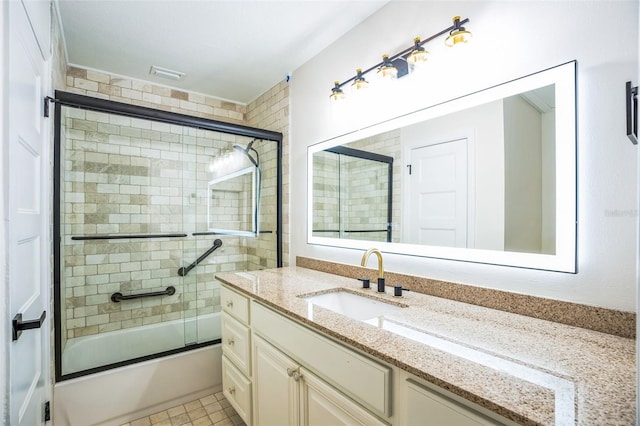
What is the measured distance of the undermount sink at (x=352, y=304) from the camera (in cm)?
153

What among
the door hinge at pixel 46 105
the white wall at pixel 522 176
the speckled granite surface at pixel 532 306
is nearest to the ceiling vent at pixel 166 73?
the door hinge at pixel 46 105

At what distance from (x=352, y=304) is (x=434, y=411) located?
0.89 metres

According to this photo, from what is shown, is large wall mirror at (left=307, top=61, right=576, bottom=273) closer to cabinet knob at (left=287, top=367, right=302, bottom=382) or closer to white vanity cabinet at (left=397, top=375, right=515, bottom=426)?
white vanity cabinet at (left=397, top=375, right=515, bottom=426)

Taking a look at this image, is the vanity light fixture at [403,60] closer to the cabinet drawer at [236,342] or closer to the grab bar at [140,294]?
the cabinet drawer at [236,342]

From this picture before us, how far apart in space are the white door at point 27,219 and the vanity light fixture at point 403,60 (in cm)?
150

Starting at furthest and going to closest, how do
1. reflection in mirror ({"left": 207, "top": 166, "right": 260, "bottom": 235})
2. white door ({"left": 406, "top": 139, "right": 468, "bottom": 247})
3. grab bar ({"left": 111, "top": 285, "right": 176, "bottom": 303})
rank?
reflection in mirror ({"left": 207, "top": 166, "right": 260, "bottom": 235}) → grab bar ({"left": 111, "top": 285, "right": 176, "bottom": 303}) → white door ({"left": 406, "top": 139, "right": 468, "bottom": 247})

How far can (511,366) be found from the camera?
0.80m

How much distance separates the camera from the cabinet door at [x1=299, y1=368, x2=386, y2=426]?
3.31ft

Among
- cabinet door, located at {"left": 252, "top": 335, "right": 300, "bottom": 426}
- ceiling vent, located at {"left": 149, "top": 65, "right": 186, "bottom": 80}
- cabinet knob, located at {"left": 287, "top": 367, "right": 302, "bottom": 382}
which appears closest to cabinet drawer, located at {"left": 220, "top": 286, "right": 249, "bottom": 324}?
cabinet door, located at {"left": 252, "top": 335, "right": 300, "bottom": 426}

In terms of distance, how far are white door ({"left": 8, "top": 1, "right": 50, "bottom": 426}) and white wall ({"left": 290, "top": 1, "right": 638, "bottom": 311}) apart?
1619 millimetres

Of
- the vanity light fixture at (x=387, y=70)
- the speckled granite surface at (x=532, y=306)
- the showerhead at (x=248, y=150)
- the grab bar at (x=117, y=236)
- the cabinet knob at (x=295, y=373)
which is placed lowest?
the cabinet knob at (x=295, y=373)

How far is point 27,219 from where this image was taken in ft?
4.26

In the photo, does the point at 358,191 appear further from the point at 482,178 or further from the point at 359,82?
the point at 482,178

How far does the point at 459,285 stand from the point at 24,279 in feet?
6.03
